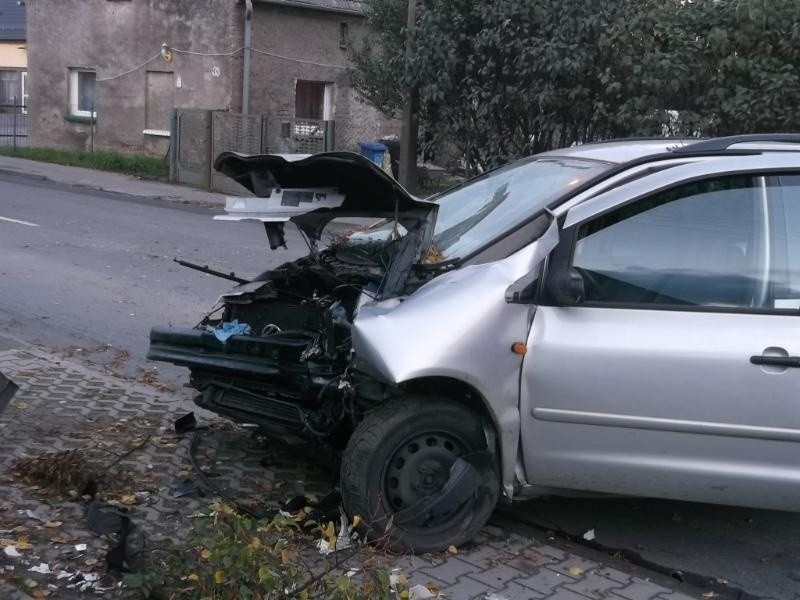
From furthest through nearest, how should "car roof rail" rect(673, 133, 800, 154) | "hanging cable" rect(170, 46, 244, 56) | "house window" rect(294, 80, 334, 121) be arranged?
"house window" rect(294, 80, 334, 121) → "hanging cable" rect(170, 46, 244, 56) → "car roof rail" rect(673, 133, 800, 154)

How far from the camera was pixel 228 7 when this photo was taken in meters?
23.5

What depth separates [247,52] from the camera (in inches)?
936

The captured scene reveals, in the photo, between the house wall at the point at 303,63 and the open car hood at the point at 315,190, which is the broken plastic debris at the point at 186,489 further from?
the house wall at the point at 303,63

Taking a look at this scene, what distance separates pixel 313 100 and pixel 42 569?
23.3 metres

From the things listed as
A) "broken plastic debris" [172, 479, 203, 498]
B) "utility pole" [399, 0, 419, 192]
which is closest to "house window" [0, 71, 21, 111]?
"utility pole" [399, 0, 419, 192]

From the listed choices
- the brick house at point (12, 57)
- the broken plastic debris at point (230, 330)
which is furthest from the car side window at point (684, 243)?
the brick house at point (12, 57)

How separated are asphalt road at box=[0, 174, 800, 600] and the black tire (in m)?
0.71

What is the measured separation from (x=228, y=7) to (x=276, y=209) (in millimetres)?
20025

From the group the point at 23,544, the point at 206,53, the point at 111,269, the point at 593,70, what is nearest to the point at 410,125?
the point at 593,70

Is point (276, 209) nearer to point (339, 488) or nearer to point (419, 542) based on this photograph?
point (339, 488)

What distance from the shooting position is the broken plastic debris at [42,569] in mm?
3990

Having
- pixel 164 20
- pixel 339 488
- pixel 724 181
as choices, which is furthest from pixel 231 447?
pixel 164 20

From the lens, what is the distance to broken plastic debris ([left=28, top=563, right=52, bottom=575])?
399 centimetres

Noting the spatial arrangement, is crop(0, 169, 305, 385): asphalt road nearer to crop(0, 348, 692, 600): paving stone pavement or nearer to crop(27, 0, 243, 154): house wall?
crop(0, 348, 692, 600): paving stone pavement
